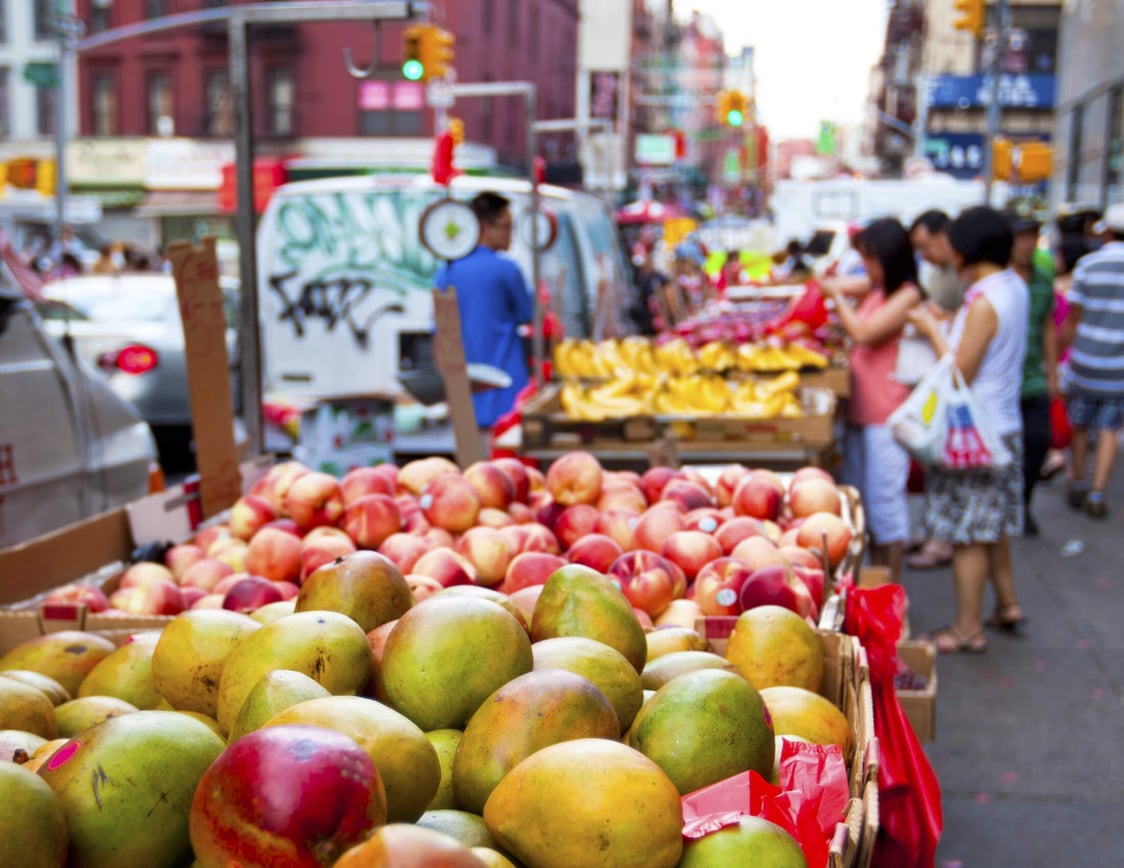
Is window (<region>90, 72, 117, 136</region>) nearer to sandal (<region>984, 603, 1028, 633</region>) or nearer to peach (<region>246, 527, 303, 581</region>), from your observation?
sandal (<region>984, 603, 1028, 633</region>)

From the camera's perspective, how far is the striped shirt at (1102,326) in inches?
332

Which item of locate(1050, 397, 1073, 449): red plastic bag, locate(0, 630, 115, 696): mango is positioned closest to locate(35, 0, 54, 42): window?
locate(1050, 397, 1073, 449): red plastic bag

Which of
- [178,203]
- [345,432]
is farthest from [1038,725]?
[178,203]

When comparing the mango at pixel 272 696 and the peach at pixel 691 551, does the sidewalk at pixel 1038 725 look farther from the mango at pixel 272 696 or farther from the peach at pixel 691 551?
the mango at pixel 272 696

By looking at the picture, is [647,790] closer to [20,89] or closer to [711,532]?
[711,532]

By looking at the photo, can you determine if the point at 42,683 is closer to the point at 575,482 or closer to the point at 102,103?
the point at 575,482

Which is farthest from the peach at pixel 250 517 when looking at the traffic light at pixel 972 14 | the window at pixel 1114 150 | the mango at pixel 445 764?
the window at pixel 1114 150

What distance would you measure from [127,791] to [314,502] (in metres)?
2.35

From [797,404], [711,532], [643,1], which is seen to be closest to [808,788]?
[711,532]

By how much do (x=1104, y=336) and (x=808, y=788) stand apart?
7440mm

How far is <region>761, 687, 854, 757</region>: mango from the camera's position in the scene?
7.65 feet

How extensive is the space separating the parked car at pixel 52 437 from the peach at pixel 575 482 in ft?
8.03

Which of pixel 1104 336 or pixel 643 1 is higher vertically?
pixel 643 1

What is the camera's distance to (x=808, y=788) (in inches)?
79.8
